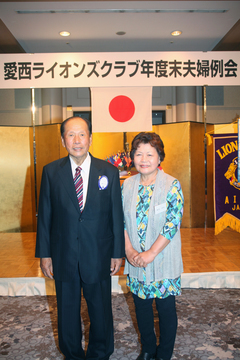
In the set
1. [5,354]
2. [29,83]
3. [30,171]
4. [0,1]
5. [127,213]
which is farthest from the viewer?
[30,171]

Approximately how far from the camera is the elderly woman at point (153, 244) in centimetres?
165

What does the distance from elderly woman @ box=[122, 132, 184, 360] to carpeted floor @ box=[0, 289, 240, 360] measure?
31cm

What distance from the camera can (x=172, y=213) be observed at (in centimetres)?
165

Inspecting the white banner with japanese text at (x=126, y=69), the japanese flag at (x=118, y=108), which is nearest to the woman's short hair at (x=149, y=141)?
the white banner with japanese text at (x=126, y=69)

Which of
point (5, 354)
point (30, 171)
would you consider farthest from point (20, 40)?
point (5, 354)

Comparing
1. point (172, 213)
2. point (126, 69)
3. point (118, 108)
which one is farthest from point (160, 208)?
point (118, 108)

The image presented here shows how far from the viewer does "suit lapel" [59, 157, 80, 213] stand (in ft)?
5.16

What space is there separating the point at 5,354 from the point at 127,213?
4.01ft

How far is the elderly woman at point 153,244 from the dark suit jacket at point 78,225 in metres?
0.11

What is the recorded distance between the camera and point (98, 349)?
1.68m

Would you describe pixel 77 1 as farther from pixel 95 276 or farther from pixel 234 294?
pixel 234 294

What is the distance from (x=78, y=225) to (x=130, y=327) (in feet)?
3.56

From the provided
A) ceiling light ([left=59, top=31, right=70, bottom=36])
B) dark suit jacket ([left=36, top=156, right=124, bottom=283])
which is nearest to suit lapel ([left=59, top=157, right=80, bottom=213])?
dark suit jacket ([left=36, top=156, right=124, bottom=283])

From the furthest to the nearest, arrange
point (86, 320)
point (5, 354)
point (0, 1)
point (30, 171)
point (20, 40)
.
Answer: point (30, 171), point (20, 40), point (0, 1), point (86, 320), point (5, 354)
